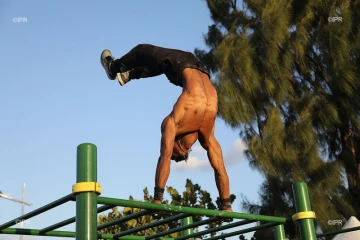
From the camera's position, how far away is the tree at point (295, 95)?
11000 millimetres

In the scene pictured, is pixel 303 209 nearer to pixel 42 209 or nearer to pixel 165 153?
pixel 165 153

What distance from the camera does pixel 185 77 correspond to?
430cm

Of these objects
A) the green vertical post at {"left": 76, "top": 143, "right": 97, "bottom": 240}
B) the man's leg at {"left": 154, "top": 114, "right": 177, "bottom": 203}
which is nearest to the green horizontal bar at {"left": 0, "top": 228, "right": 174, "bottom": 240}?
the man's leg at {"left": 154, "top": 114, "right": 177, "bottom": 203}

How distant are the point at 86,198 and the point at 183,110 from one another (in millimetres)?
1452

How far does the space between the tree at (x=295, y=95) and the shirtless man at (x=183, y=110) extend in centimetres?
687

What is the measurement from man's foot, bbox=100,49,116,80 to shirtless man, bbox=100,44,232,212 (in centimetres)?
21

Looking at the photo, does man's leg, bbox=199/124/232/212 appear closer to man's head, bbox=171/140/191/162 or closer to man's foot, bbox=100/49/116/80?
man's head, bbox=171/140/191/162

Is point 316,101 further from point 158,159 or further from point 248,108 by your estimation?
point 158,159

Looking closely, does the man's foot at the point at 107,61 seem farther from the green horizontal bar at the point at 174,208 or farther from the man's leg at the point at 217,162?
the green horizontal bar at the point at 174,208

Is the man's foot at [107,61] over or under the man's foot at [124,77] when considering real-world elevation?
over

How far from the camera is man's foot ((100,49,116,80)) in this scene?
4868 millimetres

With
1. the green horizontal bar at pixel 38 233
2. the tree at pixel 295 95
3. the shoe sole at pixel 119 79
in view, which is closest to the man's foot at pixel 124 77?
the shoe sole at pixel 119 79

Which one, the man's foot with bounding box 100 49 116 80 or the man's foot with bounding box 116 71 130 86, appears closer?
the man's foot with bounding box 116 71 130 86

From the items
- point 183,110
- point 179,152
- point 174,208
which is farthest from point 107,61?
point 174,208
